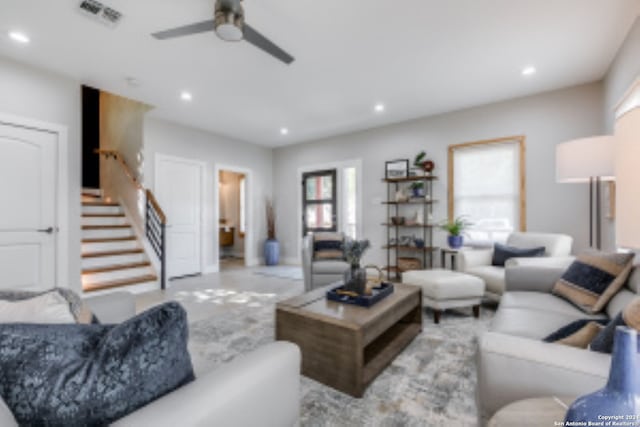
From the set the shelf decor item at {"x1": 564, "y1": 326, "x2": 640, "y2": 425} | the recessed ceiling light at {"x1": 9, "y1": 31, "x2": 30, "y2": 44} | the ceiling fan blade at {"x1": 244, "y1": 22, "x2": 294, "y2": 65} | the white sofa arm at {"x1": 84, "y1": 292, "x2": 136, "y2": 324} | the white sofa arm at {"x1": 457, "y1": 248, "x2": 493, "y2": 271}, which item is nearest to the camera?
the shelf decor item at {"x1": 564, "y1": 326, "x2": 640, "y2": 425}

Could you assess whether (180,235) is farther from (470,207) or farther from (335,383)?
(470,207)

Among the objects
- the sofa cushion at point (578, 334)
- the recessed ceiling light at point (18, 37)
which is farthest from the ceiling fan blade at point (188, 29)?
the sofa cushion at point (578, 334)

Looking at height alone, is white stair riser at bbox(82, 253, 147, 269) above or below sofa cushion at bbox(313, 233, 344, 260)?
below

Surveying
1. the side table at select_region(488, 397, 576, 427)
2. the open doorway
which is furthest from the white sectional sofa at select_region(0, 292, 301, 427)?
the open doorway

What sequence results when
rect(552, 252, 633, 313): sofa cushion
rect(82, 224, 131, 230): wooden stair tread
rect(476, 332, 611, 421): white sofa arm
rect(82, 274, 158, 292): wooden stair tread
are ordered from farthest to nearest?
rect(82, 224, 131, 230): wooden stair tread → rect(82, 274, 158, 292): wooden stair tread → rect(552, 252, 633, 313): sofa cushion → rect(476, 332, 611, 421): white sofa arm

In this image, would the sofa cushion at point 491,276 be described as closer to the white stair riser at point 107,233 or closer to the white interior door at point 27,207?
the white interior door at point 27,207

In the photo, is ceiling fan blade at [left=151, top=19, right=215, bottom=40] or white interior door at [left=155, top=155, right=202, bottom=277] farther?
white interior door at [left=155, top=155, right=202, bottom=277]

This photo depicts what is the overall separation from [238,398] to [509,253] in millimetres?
3540

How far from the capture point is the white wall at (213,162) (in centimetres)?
481

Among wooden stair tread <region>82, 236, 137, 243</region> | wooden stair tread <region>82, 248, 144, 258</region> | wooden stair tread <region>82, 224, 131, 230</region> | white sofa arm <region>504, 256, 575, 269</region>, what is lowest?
wooden stair tread <region>82, 248, 144, 258</region>

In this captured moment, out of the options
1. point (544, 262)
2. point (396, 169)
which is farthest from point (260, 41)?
point (396, 169)

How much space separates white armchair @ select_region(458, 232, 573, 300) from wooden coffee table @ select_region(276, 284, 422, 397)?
139cm

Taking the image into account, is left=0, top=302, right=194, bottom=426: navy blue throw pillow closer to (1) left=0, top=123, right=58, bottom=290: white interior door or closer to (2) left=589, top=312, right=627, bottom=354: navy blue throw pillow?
(2) left=589, top=312, right=627, bottom=354: navy blue throw pillow

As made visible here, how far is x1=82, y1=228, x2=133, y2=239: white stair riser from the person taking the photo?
14.9ft
